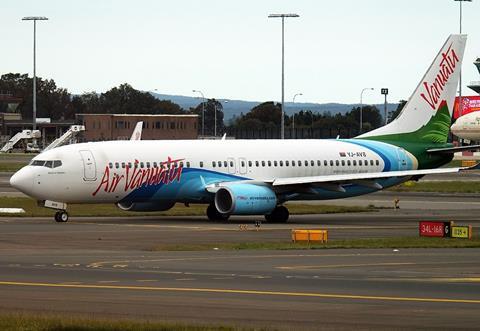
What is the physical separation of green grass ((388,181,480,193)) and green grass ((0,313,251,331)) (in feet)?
214

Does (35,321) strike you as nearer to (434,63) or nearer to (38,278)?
(38,278)

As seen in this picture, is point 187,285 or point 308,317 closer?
point 308,317

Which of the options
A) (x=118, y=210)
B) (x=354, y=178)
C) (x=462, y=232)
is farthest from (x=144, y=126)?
(x=462, y=232)

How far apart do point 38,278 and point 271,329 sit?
1071 cm

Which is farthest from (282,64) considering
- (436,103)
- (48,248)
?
(48,248)

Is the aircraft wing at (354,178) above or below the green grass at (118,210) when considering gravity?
above

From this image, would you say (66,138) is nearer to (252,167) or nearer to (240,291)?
(252,167)

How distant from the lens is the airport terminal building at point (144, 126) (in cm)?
18375

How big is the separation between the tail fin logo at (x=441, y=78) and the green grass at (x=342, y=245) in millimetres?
21535

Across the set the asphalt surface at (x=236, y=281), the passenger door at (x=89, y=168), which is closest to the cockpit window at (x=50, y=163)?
the passenger door at (x=89, y=168)

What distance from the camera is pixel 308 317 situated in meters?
24.9

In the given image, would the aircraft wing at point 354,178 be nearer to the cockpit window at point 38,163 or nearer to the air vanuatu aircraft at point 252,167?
the air vanuatu aircraft at point 252,167

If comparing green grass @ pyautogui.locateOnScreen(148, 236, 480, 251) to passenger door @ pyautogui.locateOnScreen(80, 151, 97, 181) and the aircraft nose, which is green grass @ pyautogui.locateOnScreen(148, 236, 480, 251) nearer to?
passenger door @ pyautogui.locateOnScreen(80, 151, 97, 181)

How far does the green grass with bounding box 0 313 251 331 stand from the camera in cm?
2309
